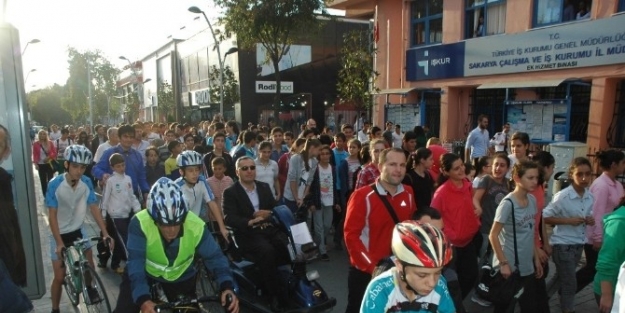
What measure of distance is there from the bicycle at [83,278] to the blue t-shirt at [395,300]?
3.30 m

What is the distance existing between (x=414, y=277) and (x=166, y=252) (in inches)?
75.8

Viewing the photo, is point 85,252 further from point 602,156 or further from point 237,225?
point 602,156

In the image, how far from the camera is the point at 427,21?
17.2m

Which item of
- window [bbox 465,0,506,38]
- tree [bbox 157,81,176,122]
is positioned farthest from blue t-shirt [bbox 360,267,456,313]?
tree [bbox 157,81,176,122]

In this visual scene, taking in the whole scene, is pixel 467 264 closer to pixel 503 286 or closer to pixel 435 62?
pixel 503 286

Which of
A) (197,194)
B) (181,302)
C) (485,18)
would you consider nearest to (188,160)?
(197,194)

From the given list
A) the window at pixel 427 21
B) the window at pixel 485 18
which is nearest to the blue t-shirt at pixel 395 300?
the window at pixel 485 18

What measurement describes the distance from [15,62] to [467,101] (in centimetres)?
1456

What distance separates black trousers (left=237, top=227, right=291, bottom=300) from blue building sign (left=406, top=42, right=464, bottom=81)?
12.5 m

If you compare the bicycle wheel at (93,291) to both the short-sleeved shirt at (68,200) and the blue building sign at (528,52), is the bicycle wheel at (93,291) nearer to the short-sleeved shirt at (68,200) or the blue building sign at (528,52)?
the short-sleeved shirt at (68,200)

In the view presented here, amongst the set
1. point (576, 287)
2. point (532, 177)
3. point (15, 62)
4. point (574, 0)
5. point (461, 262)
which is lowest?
point (576, 287)

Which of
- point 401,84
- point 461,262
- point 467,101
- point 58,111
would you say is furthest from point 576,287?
point 58,111

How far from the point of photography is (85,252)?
191 inches

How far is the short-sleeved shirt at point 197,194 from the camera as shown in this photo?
5.51 m
